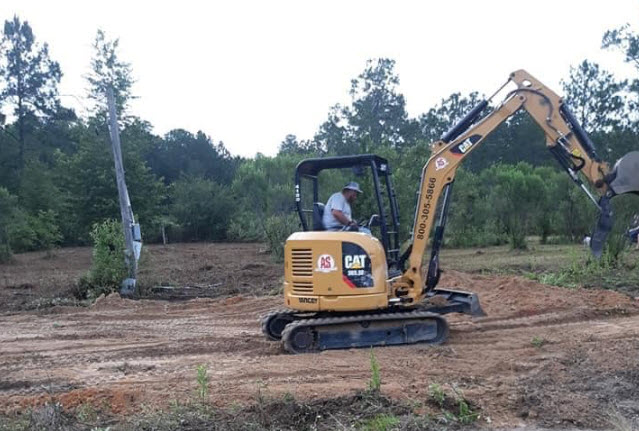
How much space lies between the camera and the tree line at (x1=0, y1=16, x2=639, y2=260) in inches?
1021

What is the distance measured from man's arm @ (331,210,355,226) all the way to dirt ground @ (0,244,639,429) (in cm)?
166

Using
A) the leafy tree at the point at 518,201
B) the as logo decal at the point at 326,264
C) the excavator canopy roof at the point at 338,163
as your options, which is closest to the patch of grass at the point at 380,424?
the as logo decal at the point at 326,264

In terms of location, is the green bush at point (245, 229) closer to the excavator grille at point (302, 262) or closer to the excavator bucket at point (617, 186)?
the excavator grille at point (302, 262)

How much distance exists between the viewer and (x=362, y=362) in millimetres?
7637

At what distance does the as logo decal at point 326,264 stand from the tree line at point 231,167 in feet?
12.9

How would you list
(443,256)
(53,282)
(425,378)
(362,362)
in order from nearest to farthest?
(425,378)
(362,362)
(53,282)
(443,256)

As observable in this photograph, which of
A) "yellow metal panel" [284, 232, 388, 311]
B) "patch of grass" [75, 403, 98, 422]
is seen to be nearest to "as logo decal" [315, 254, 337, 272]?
"yellow metal panel" [284, 232, 388, 311]

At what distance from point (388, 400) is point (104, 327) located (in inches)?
254

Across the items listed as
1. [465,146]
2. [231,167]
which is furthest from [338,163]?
[231,167]

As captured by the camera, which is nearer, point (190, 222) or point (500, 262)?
point (500, 262)

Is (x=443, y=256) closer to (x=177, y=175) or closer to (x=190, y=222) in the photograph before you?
(x=190, y=222)

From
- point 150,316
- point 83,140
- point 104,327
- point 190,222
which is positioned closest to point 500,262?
point 150,316

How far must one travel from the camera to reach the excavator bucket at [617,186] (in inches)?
326

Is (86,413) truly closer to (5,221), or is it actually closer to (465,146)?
(465,146)
